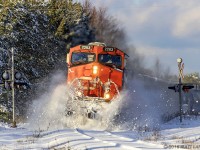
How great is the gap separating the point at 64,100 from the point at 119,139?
571 centimetres

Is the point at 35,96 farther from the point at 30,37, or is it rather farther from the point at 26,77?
the point at 30,37

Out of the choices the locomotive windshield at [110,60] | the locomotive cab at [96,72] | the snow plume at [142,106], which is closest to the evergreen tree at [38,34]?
the snow plume at [142,106]

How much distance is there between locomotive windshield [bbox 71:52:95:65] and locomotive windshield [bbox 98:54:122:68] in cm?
43

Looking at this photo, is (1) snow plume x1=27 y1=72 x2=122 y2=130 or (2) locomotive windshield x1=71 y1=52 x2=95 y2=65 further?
(2) locomotive windshield x1=71 y1=52 x2=95 y2=65

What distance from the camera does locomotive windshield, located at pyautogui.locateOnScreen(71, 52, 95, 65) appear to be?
66.1 ft

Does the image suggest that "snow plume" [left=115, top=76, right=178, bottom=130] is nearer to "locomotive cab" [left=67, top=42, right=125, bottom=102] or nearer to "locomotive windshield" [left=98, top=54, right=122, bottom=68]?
"locomotive cab" [left=67, top=42, right=125, bottom=102]

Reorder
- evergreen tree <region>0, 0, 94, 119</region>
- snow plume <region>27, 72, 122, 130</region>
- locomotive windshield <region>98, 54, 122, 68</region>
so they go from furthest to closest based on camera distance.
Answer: evergreen tree <region>0, 0, 94, 119</region>, locomotive windshield <region>98, 54, 122, 68</region>, snow plume <region>27, 72, 122, 130</region>

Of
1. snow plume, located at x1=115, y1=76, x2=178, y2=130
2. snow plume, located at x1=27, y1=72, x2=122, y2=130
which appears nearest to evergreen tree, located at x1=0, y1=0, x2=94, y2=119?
snow plume, located at x1=115, y1=76, x2=178, y2=130

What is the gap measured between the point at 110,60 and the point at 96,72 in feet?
3.59

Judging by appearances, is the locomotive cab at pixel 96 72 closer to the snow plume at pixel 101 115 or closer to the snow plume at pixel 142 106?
the snow plume at pixel 101 115

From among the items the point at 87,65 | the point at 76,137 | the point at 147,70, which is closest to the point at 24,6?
the point at 87,65

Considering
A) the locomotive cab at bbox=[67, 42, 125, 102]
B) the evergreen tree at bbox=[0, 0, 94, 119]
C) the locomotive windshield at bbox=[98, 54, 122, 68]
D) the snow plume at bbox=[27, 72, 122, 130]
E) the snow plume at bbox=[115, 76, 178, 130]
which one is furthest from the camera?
the evergreen tree at bbox=[0, 0, 94, 119]

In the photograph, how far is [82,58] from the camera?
20359mm

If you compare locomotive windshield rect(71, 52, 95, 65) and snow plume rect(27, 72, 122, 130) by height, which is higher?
locomotive windshield rect(71, 52, 95, 65)
